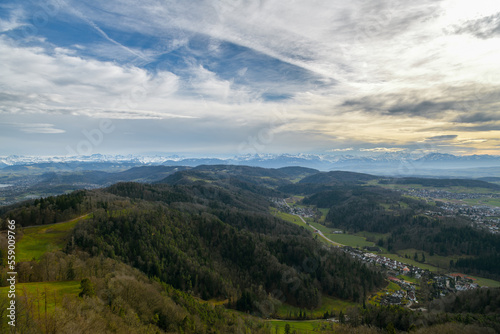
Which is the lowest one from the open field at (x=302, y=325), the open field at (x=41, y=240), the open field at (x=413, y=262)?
the open field at (x=413, y=262)

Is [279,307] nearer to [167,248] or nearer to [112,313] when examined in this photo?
[167,248]

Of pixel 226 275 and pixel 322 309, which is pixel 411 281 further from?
pixel 226 275

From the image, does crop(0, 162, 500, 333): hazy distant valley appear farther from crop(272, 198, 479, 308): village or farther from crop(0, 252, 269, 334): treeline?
crop(272, 198, 479, 308): village

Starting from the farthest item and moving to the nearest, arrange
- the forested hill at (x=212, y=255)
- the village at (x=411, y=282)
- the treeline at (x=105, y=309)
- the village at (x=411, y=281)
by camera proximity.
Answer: the village at (x=411, y=281)
the village at (x=411, y=282)
the forested hill at (x=212, y=255)
the treeline at (x=105, y=309)

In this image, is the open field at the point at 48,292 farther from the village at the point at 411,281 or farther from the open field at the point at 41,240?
the village at the point at 411,281

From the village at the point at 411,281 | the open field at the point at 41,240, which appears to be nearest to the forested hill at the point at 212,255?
the open field at the point at 41,240

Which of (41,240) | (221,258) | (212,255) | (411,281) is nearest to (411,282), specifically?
(411,281)
